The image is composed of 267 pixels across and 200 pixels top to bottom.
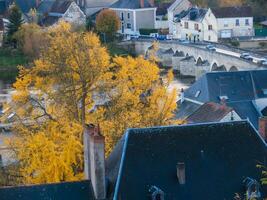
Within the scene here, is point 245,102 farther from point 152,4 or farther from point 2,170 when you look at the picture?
point 152,4

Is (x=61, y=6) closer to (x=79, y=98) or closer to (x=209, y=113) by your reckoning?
(x=209, y=113)

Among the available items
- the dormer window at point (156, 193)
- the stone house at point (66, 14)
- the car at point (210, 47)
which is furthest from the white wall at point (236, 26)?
the dormer window at point (156, 193)

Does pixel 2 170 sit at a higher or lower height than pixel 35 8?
lower

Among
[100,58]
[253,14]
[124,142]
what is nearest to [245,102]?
[100,58]

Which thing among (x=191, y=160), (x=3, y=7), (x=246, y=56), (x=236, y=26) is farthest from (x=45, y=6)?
(x=191, y=160)

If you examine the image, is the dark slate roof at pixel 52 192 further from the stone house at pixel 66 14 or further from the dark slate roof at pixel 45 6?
the dark slate roof at pixel 45 6

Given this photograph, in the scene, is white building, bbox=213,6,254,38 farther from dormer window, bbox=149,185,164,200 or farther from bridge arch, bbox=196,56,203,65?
dormer window, bbox=149,185,164,200
